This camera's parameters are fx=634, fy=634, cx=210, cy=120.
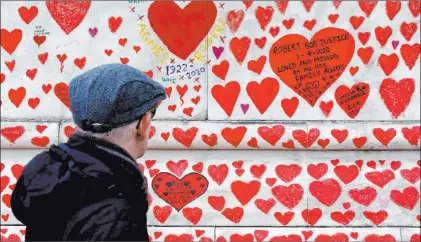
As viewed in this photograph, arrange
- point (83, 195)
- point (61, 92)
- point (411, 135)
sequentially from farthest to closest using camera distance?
point (61, 92), point (411, 135), point (83, 195)

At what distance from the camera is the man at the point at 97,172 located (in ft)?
5.73

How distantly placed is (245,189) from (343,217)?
74cm

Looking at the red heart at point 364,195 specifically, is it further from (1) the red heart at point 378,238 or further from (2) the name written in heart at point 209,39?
(2) the name written in heart at point 209,39

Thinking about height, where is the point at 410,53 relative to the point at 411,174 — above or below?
above

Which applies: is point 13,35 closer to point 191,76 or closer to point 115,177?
point 191,76

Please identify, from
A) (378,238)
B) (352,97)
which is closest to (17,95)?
(352,97)

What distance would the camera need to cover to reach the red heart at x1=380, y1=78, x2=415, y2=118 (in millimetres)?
4562

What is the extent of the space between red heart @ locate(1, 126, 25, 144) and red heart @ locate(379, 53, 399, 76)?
2.63 m

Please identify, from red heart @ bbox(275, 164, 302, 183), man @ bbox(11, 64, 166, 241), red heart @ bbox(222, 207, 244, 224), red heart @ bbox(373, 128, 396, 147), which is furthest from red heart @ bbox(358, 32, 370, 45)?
man @ bbox(11, 64, 166, 241)

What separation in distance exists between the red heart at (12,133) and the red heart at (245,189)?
5.17 feet

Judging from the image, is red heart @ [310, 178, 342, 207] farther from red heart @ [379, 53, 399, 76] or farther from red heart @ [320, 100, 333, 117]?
red heart @ [379, 53, 399, 76]

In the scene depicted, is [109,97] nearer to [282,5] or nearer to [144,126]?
[144,126]

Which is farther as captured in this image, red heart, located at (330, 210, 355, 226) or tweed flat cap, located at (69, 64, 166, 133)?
red heart, located at (330, 210, 355, 226)

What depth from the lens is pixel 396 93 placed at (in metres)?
4.57
